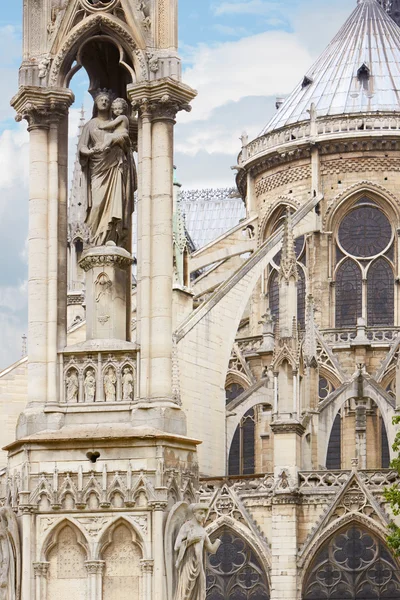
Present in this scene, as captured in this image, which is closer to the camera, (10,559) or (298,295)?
(10,559)

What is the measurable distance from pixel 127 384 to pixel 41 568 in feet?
4.54

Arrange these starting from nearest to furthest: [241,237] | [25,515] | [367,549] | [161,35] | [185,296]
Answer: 1. [25,515]
2. [161,35]
3. [367,549]
4. [185,296]
5. [241,237]

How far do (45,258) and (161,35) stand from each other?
1.82m

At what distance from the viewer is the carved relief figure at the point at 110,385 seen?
39.2ft

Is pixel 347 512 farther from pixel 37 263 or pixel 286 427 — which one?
pixel 37 263

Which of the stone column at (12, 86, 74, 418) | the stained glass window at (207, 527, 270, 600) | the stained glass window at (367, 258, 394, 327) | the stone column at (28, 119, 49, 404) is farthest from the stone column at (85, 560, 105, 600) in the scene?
the stained glass window at (367, 258, 394, 327)

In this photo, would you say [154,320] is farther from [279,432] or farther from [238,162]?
[238,162]

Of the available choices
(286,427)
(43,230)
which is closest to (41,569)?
(43,230)

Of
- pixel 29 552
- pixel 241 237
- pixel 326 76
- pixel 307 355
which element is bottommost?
pixel 29 552

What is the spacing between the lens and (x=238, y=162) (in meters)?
57.1

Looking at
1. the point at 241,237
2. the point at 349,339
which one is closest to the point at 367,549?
the point at 349,339

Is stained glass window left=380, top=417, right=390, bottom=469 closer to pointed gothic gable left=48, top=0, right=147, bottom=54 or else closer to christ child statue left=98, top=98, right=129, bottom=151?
christ child statue left=98, top=98, right=129, bottom=151

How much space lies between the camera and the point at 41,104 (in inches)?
492

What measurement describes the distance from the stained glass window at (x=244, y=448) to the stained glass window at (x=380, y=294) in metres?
5.07
